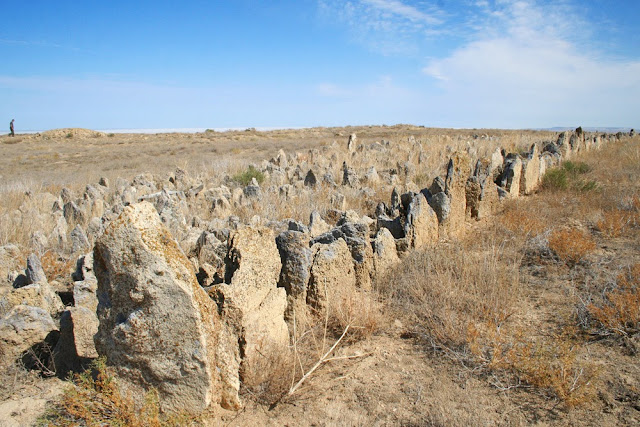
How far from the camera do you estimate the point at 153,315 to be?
6.80 ft

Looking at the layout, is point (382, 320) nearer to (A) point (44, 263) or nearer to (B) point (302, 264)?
(B) point (302, 264)

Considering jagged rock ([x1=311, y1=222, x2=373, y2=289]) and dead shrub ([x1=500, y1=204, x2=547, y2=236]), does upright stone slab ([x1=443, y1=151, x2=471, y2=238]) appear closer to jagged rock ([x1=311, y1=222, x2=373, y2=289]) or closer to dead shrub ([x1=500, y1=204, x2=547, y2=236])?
dead shrub ([x1=500, y1=204, x2=547, y2=236])

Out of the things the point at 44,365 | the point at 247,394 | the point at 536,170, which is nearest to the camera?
the point at 247,394

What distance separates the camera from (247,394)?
2.48 m

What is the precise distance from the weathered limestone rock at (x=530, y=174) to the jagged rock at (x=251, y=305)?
6.48 metres

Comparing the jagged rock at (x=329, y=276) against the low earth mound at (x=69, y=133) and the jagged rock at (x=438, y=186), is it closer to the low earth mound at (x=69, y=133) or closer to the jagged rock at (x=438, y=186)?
the jagged rock at (x=438, y=186)

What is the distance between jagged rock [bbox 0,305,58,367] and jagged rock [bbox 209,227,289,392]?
1.32 meters

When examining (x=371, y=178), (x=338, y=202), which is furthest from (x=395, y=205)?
(x=371, y=178)

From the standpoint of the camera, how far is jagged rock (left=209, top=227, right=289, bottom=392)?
2422 millimetres

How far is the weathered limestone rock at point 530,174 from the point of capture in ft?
25.4

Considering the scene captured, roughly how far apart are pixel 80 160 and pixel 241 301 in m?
18.8

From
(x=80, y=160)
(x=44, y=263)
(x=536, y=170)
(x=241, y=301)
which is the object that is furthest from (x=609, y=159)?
(x=80, y=160)

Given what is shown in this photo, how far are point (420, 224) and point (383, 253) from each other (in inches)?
31.7

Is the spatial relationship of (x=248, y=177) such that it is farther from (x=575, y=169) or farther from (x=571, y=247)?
(x=575, y=169)
